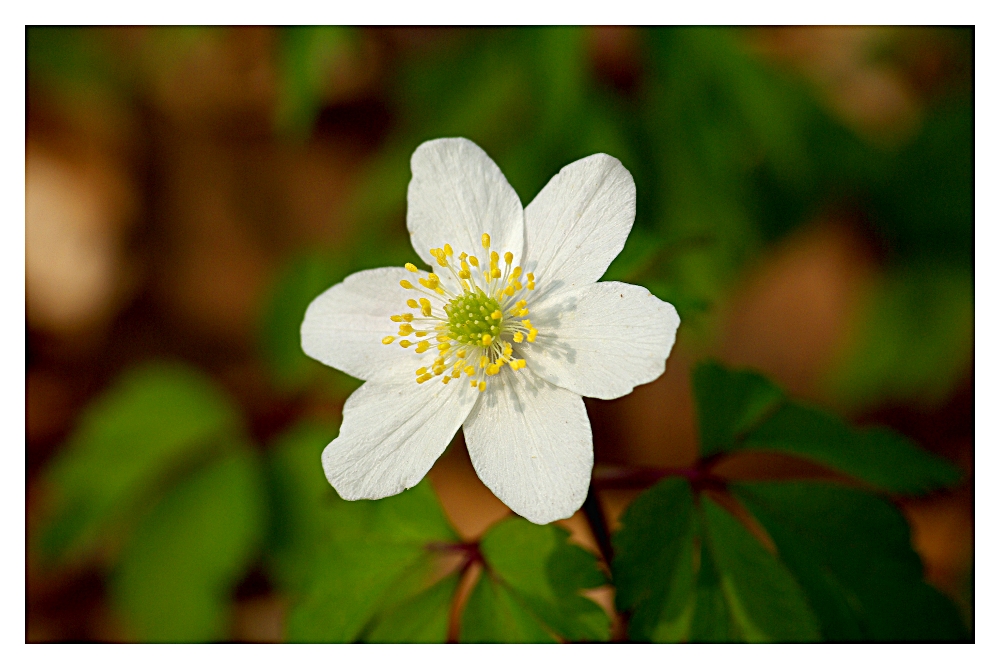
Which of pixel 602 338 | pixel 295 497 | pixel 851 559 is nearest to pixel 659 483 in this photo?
pixel 602 338

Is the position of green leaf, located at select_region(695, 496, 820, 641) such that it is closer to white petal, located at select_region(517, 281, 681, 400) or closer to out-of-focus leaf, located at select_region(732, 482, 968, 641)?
out-of-focus leaf, located at select_region(732, 482, 968, 641)

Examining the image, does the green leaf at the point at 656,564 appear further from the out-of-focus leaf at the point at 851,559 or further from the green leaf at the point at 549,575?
the out-of-focus leaf at the point at 851,559

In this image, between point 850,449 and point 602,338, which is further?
point 850,449

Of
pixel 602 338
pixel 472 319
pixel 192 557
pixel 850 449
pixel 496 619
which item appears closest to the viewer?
pixel 602 338

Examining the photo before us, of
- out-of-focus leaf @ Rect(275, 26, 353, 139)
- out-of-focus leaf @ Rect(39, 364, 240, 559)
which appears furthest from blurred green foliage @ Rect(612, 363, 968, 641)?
out-of-focus leaf @ Rect(39, 364, 240, 559)

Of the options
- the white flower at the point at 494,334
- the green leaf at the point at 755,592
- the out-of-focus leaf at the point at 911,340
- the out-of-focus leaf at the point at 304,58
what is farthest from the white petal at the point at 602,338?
the out-of-focus leaf at the point at 911,340

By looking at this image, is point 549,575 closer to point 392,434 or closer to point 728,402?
point 392,434

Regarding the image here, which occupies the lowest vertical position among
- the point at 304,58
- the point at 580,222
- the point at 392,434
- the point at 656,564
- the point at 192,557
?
the point at 192,557
